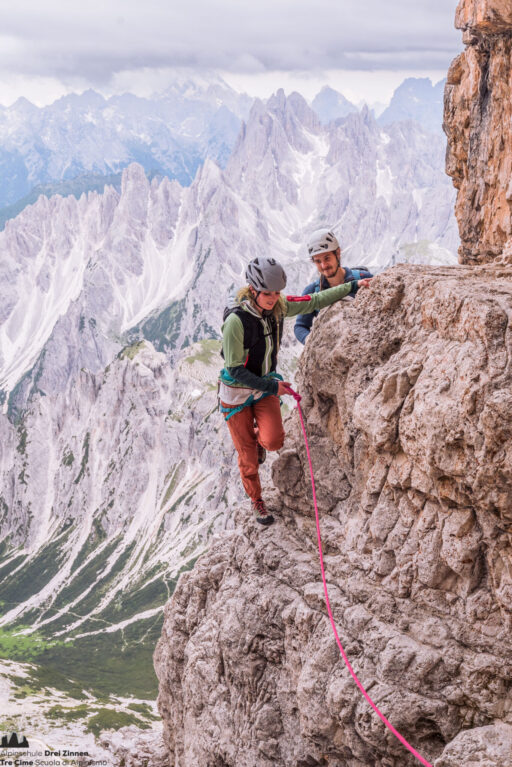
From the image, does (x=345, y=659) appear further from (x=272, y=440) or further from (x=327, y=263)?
(x=327, y=263)

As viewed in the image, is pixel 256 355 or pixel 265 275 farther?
pixel 256 355

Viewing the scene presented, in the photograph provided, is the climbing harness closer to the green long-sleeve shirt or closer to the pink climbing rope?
the green long-sleeve shirt

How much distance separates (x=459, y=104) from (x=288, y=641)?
18.6 m

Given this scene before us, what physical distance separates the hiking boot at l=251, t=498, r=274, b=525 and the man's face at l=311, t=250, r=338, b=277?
22.7 feet

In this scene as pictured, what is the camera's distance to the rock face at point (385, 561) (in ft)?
35.0

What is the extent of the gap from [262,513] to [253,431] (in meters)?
2.73

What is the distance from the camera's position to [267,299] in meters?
14.2

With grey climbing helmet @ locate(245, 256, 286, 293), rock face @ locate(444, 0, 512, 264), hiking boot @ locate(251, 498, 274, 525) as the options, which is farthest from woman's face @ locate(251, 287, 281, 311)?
rock face @ locate(444, 0, 512, 264)

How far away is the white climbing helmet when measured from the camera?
50.0 ft

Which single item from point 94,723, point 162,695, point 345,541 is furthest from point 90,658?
point 345,541

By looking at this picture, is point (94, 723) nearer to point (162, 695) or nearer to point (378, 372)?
point (162, 695)

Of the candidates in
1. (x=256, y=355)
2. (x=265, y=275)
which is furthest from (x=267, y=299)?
(x=256, y=355)

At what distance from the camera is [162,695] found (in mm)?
22109

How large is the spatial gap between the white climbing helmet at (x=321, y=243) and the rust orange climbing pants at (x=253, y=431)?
4.09 metres
